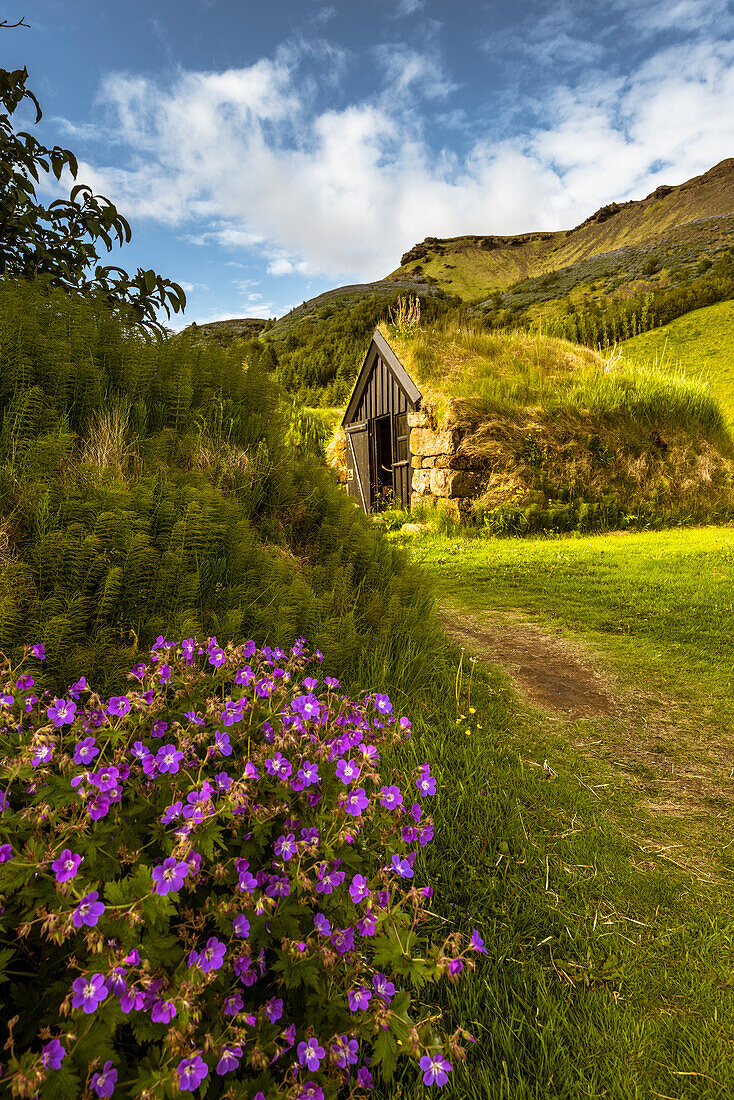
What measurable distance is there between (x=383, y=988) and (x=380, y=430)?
1795 centimetres

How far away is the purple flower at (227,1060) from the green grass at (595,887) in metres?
0.80

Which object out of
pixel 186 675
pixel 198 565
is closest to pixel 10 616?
pixel 198 565

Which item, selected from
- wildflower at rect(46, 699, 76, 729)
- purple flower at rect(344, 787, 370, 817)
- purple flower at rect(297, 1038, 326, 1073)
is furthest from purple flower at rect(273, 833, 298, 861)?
wildflower at rect(46, 699, 76, 729)

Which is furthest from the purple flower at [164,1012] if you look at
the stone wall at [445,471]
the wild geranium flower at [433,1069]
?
the stone wall at [445,471]

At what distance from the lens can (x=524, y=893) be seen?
96.5 inches

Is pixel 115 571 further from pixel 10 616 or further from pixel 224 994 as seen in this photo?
pixel 224 994

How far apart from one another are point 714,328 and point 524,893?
39016 mm

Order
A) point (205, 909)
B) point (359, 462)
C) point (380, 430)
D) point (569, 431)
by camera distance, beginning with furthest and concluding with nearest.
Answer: point (359, 462) < point (380, 430) < point (569, 431) < point (205, 909)

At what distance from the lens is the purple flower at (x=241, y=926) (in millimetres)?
1241

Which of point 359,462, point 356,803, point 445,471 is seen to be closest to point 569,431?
point 445,471

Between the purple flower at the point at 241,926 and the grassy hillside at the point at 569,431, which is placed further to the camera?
the grassy hillside at the point at 569,431

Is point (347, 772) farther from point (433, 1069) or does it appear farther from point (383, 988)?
point (433, 1069)

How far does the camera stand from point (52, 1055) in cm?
94

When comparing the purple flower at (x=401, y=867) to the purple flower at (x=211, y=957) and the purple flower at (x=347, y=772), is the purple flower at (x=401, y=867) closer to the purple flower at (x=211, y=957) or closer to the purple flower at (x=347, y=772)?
the purple flower at (x=347, y=772)
